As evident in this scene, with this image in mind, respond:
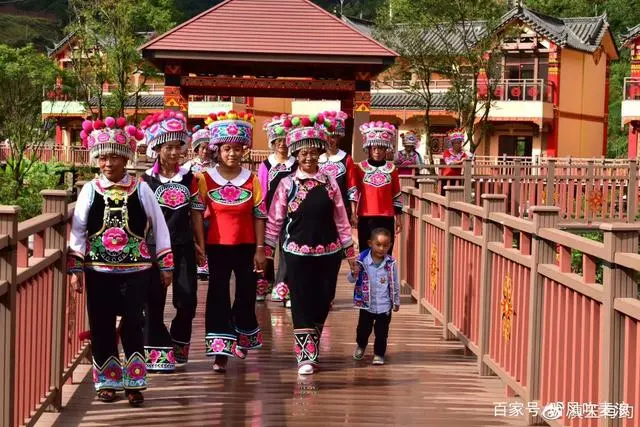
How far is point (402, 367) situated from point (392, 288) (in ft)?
1.82

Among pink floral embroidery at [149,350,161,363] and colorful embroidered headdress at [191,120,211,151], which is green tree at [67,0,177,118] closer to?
colorful embroidered headdress at [191,120,211,151]

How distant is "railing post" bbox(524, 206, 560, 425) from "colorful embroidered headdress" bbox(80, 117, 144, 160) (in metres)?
2.31

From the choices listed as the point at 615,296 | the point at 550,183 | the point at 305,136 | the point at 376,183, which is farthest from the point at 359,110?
the point at 615,296

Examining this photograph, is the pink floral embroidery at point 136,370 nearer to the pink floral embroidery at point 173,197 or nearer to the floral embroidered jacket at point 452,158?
the pink floral embroidery at point 173,197

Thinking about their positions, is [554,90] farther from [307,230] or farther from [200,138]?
[307,230]

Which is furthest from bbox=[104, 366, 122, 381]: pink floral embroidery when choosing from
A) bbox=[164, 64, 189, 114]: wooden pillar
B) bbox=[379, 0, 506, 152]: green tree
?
bbox=[379, 0, 506, 152]: green tree

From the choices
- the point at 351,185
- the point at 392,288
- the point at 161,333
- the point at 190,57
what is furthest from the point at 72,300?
the point at 190,57

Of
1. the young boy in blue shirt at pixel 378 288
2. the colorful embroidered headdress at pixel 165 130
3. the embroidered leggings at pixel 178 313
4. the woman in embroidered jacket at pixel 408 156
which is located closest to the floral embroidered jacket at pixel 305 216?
the young boy in blue shirt at pixel 378 288

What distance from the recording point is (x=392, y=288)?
312 inches

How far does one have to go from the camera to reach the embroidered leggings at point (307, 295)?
24.6 feet

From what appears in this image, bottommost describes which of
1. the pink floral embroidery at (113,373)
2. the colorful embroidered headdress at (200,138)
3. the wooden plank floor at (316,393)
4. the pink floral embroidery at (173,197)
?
the wooden plank floor at (316,393)

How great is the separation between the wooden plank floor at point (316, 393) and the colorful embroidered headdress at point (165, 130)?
1.52m

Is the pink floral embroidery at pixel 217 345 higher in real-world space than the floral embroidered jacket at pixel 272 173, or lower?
lower

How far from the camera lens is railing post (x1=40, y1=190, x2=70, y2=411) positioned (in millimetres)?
6094
